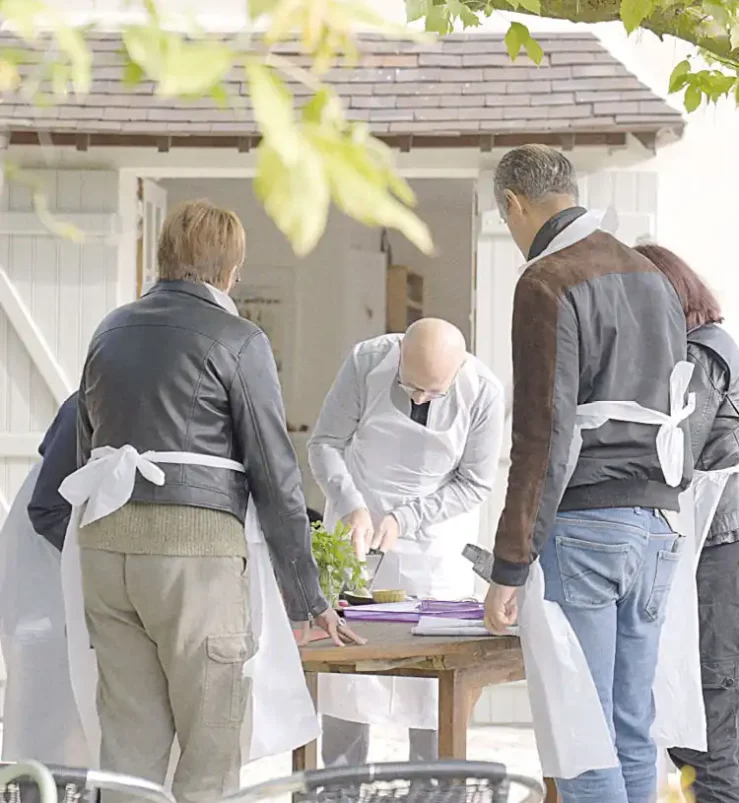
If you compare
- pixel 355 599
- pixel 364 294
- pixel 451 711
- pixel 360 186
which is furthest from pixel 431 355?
pixel 364 294

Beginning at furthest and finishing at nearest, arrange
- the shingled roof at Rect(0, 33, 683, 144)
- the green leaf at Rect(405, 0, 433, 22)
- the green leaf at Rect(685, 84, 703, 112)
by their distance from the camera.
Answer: the shingled roof at Rect(0, 33, 683, 144) < the green leaf at Rect(685, 84, 703, 112) < the green leaf at Rect(405, 0, 433, 22)

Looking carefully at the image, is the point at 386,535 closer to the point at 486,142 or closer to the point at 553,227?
the point at 553,227

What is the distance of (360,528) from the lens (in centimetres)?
439

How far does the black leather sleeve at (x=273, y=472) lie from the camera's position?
10.4 ft

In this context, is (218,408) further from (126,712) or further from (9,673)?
(9,673)

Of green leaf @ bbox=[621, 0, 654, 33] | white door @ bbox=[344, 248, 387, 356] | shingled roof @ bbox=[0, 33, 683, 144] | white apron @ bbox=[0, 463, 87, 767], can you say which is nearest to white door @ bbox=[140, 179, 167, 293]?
shingled roof @ bbox=[0, 33, 683, 144]

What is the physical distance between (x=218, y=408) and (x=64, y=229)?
6.75 ft

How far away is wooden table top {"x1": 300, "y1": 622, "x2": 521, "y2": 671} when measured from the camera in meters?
3.29

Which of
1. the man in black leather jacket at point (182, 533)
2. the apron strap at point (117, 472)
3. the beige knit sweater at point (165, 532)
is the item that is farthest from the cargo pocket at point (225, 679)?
the apron strap at point (117, 472)

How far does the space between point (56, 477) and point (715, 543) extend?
183 centimetres

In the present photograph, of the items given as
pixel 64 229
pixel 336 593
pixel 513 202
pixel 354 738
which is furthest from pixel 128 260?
pixel 64 229

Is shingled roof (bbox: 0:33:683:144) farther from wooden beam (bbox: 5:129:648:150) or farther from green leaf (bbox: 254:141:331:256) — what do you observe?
green leaf (bbox: 254:141:331:256)

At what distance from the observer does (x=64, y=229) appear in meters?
1.11

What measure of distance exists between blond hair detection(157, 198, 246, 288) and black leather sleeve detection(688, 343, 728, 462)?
1.35m
